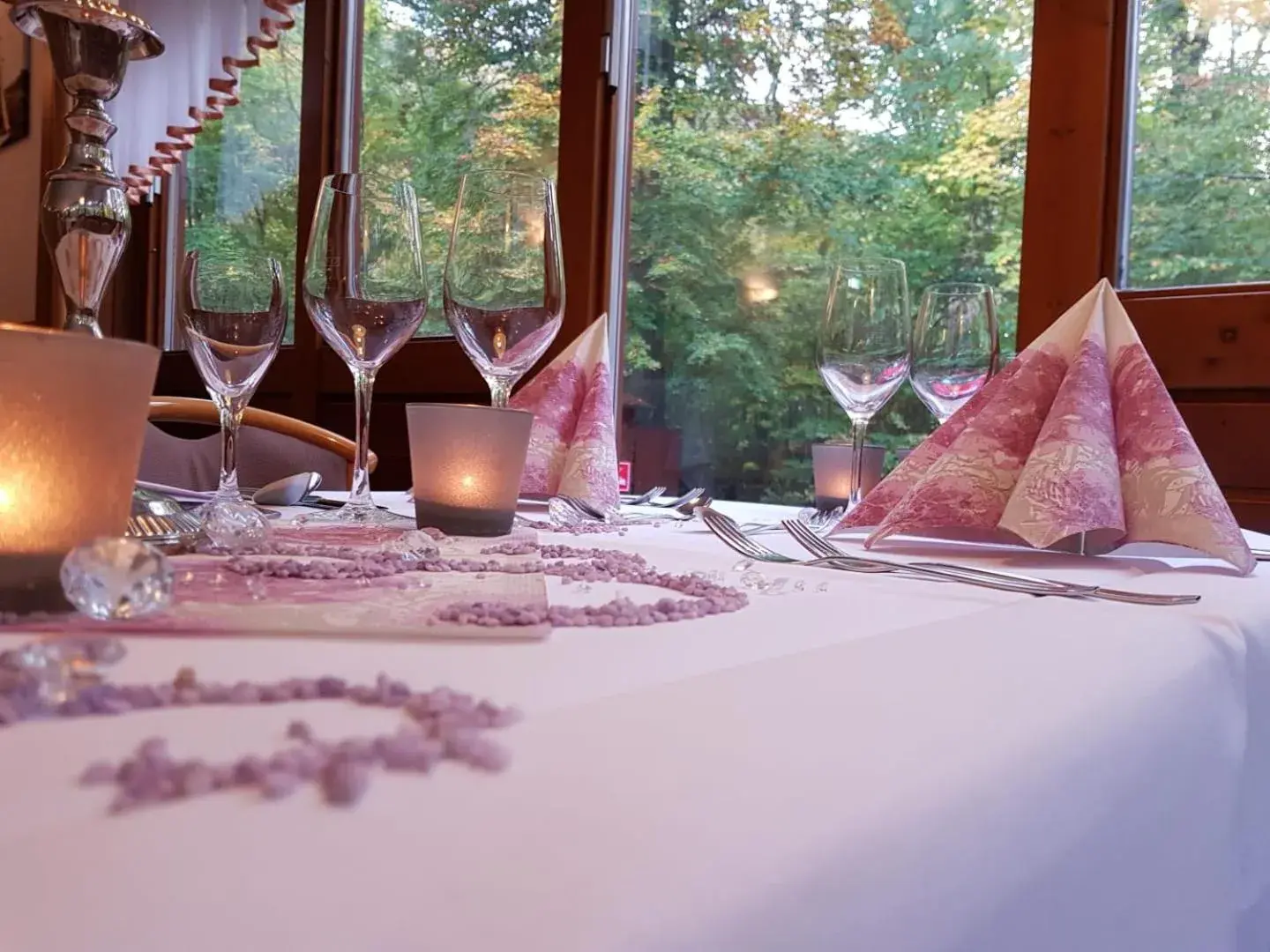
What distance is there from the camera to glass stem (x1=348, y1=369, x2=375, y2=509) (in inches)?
28.1

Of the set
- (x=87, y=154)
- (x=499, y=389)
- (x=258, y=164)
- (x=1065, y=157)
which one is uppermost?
(x=258, y=164)

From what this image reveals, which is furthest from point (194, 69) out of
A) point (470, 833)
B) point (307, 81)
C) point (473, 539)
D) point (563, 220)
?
point (307, 81)

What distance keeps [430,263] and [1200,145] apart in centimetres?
165

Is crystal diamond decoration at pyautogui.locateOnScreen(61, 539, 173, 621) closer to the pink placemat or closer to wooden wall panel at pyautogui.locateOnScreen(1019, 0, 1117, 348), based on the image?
the pink placemat

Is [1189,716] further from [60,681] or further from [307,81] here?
[307,81]

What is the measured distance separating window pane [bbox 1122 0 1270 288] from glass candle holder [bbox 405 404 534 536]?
1.69m

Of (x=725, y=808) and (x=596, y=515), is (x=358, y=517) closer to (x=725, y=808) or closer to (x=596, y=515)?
(x=596, y=515)

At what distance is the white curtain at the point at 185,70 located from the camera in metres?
1.16

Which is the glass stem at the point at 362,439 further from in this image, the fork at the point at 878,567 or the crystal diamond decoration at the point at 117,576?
the crystal diamond decoration at the point at 117,576

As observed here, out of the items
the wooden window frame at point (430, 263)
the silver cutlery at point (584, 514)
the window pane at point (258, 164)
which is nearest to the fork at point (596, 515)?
the silver cutlery at point (584, 514)

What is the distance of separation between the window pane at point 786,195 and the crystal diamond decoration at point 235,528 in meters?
1.74

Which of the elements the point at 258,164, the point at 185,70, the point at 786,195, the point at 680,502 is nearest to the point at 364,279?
the point at 680,502

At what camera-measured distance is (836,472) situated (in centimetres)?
109

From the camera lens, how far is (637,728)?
249 millimetres
